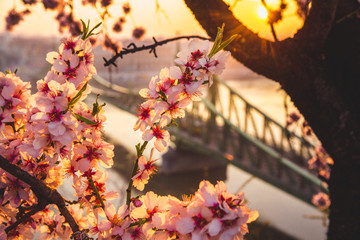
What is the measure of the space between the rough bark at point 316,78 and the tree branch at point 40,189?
4.11 feet

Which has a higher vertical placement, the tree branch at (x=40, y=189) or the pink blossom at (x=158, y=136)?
the pink blossom at (x=158, y=136)

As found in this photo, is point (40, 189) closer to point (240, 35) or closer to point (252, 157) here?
point (240, 35)

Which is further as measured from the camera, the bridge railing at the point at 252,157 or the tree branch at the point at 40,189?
the bridge railing at the point at 252,157

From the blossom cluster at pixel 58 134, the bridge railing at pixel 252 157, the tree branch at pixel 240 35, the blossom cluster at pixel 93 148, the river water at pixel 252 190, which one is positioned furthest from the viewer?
the river water at pixel 252 190

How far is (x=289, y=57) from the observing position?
1.94 m

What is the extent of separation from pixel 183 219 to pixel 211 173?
2037cm

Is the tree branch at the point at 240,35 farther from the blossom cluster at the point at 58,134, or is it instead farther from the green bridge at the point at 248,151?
the green bridge at the point at 248,151

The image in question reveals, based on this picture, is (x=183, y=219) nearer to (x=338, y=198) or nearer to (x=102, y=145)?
(x=102, y=145)

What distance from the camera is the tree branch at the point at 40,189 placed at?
1140 millimetres

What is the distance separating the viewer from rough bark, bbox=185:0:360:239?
189cm

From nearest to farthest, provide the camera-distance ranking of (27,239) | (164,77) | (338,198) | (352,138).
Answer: (164,77) → (27,239) → (352,138) → (338,198)

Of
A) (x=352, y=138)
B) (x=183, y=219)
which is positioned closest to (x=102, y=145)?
(x=183, y=219)

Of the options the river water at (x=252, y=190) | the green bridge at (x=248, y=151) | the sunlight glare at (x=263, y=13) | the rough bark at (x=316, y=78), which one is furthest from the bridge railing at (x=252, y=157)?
the rough bark at (x=316, y=78)

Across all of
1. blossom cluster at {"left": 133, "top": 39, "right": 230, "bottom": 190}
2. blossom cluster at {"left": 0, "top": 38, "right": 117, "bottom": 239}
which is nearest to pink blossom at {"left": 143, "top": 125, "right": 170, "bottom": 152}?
blossom cluster at {"left": 133, "top": 39, "right": 230, "bottom": 190}
